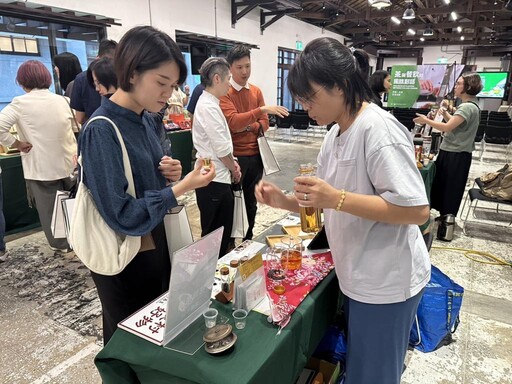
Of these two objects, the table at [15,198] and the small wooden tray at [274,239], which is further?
the table at [15,198]

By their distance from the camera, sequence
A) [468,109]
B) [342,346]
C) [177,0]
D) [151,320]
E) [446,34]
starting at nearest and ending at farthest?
[151,320] → [342,346] → [468,109] → [177,0] → [446,34]

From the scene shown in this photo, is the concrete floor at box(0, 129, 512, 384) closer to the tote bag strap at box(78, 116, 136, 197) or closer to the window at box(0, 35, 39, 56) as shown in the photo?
the tote bag strap at box(78, 116, 136, 197)

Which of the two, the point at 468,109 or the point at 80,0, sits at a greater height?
the point at 80,0

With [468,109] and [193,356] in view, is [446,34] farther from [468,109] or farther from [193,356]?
[193,356]

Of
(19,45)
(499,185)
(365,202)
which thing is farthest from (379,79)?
(19,45)

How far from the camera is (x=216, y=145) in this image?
7.66 feet

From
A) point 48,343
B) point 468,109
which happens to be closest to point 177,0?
point 468,109

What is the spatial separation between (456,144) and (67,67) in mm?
3771

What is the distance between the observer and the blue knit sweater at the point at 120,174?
1.07 meters

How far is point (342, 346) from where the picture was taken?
1595mm

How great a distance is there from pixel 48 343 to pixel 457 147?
3708 mm

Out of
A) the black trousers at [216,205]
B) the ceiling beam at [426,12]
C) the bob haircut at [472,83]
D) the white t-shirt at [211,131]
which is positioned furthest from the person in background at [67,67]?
the ceiling beam at [426,12]

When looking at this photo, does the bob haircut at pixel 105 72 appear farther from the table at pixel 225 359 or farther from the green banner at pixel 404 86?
the green banner at pixel 404 86

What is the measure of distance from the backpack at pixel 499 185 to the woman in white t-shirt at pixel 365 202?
10.1 feet
